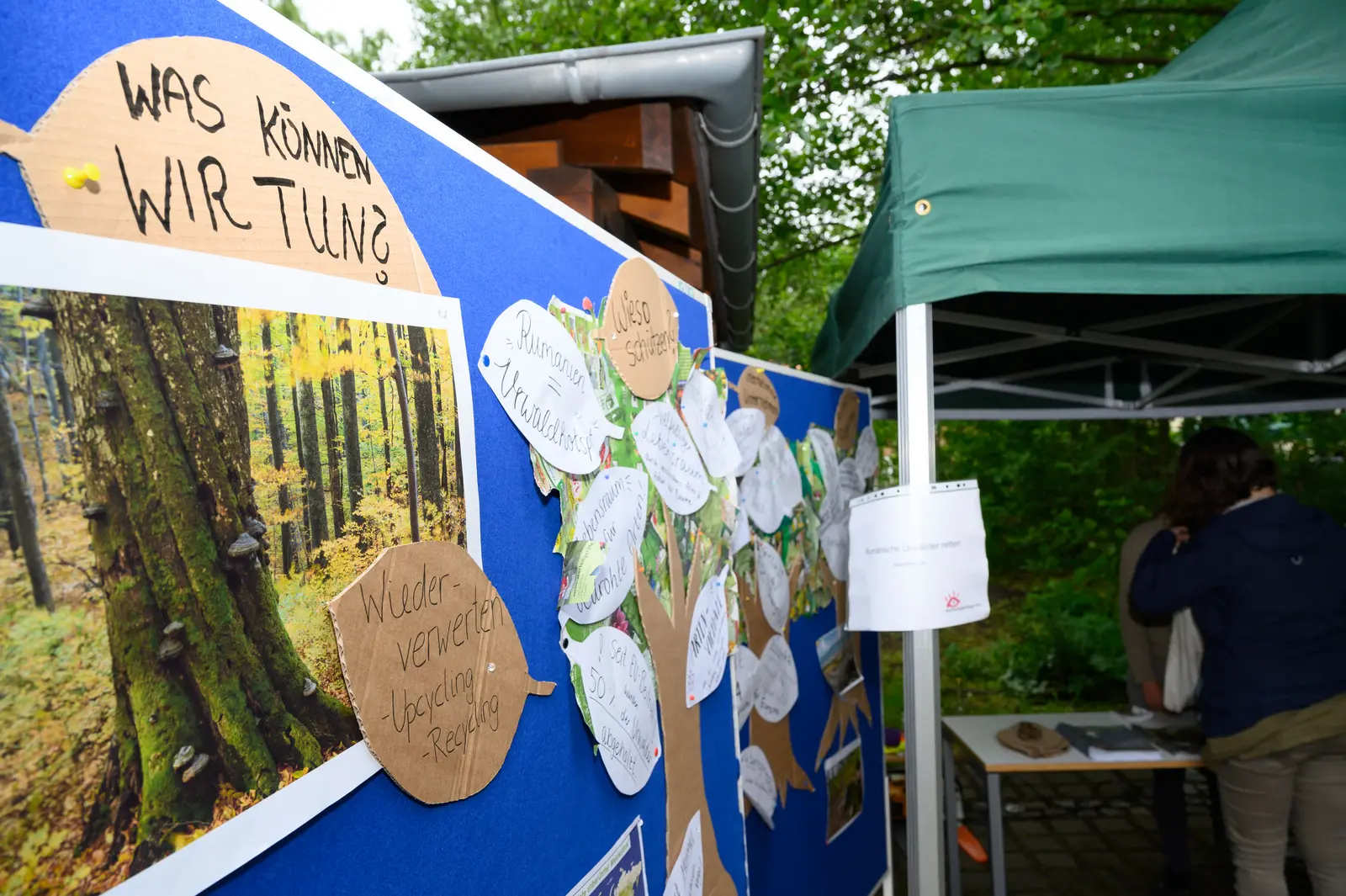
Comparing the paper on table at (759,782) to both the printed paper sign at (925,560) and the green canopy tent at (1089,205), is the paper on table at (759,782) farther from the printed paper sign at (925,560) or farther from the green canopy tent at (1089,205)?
the printed paper sign at (925,560)

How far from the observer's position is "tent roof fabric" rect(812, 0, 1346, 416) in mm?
1760

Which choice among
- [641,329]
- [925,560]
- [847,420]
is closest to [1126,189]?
[925,560]

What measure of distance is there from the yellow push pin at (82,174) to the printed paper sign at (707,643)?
108 centimetres

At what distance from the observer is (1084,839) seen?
4395 millimetres

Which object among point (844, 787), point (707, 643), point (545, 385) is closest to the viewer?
point (545, 385)

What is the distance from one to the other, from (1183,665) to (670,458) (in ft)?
9.21

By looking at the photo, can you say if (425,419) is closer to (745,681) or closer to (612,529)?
(612,529)

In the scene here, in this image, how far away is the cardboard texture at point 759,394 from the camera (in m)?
2.19

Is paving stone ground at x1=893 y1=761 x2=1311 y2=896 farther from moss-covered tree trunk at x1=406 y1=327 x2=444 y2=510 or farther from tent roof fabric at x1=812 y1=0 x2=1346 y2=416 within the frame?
moss-covered tree trunk at x1=406 y1=327 x2=444 y2=510

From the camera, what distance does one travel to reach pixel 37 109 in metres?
0.46

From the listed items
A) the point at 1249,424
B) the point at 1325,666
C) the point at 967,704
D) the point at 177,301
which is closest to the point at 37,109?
the point at 177,301

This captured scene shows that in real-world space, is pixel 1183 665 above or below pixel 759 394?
below

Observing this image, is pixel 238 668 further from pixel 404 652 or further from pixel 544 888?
pixel 544 888

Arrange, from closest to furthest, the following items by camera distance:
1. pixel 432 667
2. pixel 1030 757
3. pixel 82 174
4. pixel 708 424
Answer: pixel 82 174, pixel 432 667, pixel 708 424, pixel 1030 757
